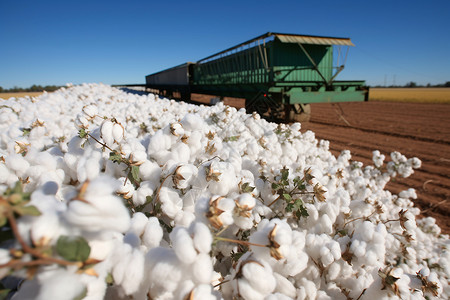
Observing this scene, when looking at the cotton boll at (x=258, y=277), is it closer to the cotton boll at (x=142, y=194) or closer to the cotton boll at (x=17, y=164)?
the cotton boll at (x=142, y=194)

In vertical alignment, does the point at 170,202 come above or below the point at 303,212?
above

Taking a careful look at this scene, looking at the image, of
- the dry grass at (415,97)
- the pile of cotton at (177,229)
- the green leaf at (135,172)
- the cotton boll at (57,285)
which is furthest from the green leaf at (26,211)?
the dry grass at (415,97)

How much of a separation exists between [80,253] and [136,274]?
0.27m

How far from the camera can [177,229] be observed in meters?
0.75

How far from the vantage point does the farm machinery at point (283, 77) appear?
877 cm

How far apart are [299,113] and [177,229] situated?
33.9 ft

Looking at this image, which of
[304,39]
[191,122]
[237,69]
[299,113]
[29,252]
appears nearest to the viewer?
[29,252]

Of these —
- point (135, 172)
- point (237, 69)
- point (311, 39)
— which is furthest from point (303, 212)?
point (237, 69)

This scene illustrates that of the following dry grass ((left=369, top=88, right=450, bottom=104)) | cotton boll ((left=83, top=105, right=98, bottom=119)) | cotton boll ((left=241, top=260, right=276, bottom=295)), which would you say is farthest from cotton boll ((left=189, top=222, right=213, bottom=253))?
dry grass ((left=369, top=88, right=450, bottom=104))

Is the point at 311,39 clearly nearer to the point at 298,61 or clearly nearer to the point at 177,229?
the point at 298,61

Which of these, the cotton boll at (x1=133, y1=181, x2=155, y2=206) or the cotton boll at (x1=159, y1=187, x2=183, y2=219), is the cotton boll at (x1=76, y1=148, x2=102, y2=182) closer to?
the cotton boll at (x1=133, y1=181, x2=155, y2=206)

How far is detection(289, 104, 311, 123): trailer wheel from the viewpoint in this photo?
9.94 m

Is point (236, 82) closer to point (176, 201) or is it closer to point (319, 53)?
point (319, 53)

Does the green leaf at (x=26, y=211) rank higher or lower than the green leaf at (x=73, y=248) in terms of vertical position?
higher
